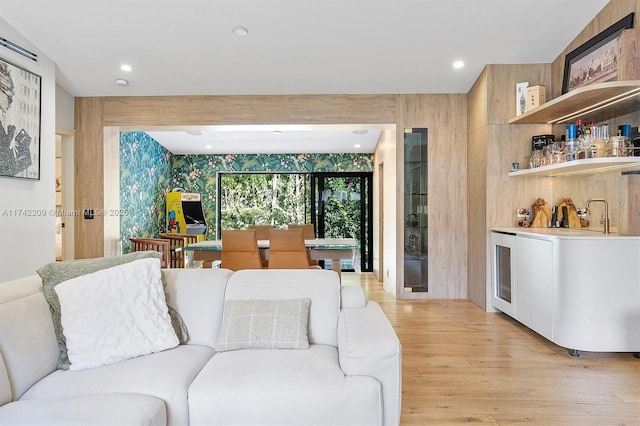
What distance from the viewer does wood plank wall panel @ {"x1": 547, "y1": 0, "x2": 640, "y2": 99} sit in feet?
9.54

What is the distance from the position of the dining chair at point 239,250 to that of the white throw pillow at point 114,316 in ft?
6.86

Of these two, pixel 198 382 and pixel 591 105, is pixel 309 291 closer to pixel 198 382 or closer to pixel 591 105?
pixel 198 382

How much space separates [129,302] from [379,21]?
2.93m

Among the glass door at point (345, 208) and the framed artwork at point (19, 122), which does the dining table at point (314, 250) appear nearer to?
the framed artwork at point (19, 122)

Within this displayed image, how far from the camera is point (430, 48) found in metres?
3.71

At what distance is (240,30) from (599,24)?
3.09 meters

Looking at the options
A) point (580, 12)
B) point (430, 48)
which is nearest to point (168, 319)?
Answer: point (430, 48)

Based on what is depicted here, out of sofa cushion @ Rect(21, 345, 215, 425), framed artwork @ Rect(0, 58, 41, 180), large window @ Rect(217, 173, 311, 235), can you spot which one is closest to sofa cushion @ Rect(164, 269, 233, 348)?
sofa cushion @ Rect(21, 345, 215, 425)

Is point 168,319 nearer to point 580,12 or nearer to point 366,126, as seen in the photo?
point 366,126

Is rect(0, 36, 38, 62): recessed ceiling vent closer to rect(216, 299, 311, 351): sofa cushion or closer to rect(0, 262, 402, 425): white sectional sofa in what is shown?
rect(0, 262, 402, 425): white sectional sofa

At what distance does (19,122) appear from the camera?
344 centimetres

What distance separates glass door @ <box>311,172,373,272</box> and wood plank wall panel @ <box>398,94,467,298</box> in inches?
98.6

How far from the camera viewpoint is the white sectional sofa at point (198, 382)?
1327mm

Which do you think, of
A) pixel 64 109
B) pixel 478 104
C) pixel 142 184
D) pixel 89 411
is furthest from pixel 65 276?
pixel 142 184
